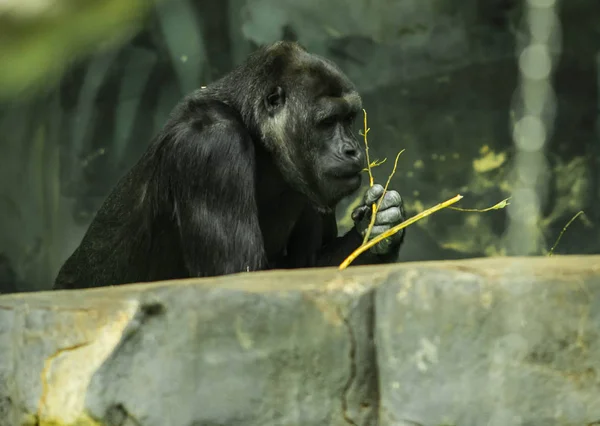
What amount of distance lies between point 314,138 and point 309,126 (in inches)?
2.5

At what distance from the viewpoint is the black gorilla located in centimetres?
429

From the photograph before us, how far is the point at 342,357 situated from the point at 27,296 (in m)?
0.99

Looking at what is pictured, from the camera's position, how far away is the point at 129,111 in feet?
26.1

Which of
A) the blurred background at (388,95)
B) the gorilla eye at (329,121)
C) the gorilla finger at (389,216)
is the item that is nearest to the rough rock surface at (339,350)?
the gorilla finger at (389,216)

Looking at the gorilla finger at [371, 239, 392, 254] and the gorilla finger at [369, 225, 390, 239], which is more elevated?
the gorilla finger at [369, 225, 390, 239]

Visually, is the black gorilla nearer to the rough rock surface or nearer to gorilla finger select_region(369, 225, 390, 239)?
gorilla finger select_region(369, 225, 390, 239)

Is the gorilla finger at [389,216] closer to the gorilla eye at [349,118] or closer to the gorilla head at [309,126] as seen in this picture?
the gorilla head at [309,126]

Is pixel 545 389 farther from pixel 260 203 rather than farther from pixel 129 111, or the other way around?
pixel 129 111

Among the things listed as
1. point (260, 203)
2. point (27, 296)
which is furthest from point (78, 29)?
point (27, 296)

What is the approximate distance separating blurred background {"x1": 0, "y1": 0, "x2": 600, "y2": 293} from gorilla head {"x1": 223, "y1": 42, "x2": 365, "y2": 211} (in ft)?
9.51

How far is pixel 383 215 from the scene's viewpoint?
448 cm

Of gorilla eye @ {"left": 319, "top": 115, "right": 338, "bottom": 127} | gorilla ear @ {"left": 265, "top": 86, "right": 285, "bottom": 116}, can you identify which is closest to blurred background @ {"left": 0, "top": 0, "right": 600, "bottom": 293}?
gorilla eye @ {"left": 319, "top": 115, "right": 338, "bottom": 127}

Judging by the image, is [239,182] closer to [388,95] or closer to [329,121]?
[329,121]

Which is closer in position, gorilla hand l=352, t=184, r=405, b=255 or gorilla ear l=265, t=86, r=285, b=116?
gorilla hand l=352, t=184, r=405, b=255
